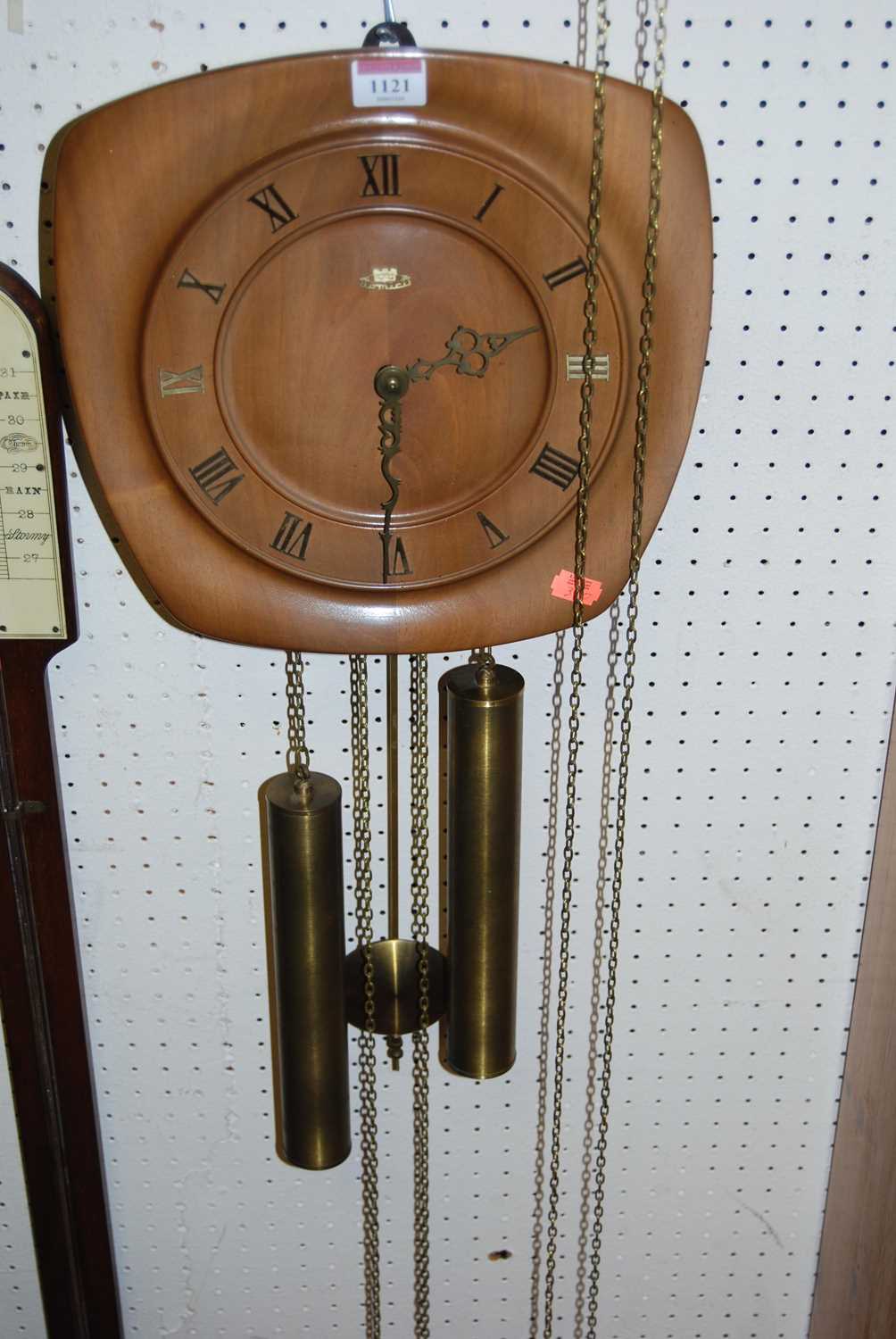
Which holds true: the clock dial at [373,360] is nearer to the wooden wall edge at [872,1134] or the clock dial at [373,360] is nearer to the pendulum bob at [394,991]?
the pendulum bob at [394,991]

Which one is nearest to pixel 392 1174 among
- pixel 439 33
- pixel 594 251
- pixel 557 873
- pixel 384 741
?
pixel 557 873

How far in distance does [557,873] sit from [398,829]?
7.0 inches

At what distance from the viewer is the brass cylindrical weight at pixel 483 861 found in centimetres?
101

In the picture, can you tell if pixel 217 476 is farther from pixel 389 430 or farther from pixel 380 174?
pixel 380 174

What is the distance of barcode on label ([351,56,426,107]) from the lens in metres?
0.80

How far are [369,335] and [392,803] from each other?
49 centimetres

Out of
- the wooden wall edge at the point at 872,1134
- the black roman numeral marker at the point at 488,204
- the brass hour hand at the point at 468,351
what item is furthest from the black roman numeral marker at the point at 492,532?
the wooden wall edge at the point at 872,1134

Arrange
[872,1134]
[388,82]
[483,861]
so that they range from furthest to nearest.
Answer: [872,1134] < [483,861] < [388,82]

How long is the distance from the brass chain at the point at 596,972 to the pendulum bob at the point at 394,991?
209 mm

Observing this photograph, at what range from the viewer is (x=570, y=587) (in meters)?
0.94

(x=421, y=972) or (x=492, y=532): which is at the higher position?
(x=492, y=532)

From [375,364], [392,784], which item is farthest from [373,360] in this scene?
[392,784]

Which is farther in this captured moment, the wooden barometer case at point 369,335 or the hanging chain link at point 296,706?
the hanging chain link at point 296,706

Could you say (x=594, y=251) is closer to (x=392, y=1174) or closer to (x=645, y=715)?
(x=645, y=715)
